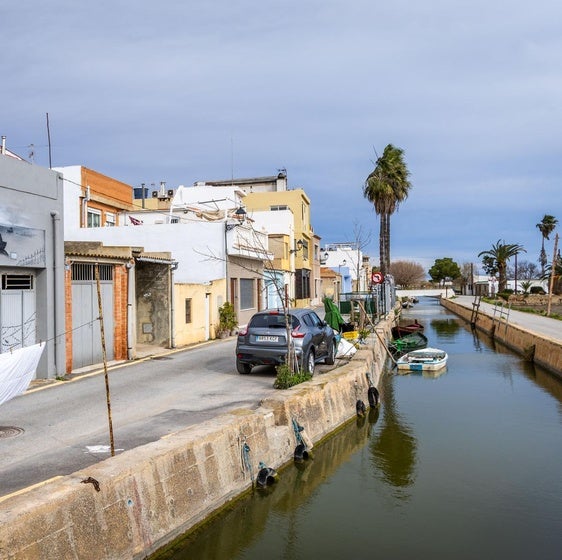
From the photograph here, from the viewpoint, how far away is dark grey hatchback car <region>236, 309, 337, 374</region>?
15.3 m

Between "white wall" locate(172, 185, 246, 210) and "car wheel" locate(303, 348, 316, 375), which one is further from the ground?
"white wall" locate(172, 185, 246, 210)

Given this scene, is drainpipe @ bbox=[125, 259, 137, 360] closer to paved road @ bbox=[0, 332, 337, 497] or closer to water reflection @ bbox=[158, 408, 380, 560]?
paved road @ bbox=[0, 332, 337, 497]

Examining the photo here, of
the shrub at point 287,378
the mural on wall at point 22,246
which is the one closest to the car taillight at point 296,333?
the shrub at point 287,378

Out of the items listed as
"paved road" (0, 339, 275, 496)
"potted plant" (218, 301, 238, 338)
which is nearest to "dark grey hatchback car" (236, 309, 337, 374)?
"paved road" (0, 339, 275, 496)

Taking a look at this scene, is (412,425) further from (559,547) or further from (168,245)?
(168,245)

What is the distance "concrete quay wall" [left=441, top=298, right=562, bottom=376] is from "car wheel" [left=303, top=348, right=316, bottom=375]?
1160 cm

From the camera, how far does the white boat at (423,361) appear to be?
23797 mm

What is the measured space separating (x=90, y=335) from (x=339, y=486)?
384 inches

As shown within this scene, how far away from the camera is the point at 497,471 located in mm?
10914

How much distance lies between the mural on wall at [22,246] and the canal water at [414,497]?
7989 mm

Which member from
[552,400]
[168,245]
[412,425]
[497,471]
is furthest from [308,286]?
[497,471]

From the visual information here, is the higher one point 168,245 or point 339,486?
point 168,245

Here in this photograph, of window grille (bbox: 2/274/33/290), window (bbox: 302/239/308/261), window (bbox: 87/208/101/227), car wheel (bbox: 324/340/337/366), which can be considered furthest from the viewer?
window (bbox: 302/239/308/261)

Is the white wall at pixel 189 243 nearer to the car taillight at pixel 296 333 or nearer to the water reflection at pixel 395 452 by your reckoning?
the car taillight at pixel 296 333
